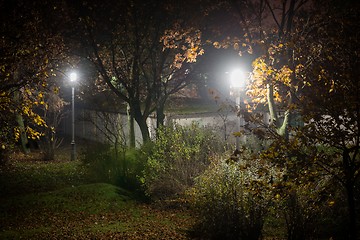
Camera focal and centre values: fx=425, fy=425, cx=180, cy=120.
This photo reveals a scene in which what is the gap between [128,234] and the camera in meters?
10.2

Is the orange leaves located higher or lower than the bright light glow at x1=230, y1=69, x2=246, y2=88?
higher

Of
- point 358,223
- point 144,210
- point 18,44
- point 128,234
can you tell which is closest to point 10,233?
point 128,234

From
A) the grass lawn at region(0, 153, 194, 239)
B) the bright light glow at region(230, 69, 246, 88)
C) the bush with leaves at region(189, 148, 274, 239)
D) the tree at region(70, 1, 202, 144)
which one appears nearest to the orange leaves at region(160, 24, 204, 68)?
the tree at region(70, 1, 202, 144)

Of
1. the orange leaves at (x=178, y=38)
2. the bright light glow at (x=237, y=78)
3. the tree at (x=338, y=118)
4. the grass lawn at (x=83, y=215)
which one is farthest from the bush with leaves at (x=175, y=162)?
the tree at (x=338, y=118)

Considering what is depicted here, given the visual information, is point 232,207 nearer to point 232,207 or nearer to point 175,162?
point 232,207

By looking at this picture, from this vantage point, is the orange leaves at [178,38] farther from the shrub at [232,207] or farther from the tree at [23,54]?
the shrub at [232,207]

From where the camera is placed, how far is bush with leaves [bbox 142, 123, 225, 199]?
14102mm

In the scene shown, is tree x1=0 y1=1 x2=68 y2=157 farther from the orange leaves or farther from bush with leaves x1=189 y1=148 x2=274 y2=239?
the orange leaves

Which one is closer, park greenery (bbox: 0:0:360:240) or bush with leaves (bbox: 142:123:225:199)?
park greenery (bbox: 0:0:360:240)

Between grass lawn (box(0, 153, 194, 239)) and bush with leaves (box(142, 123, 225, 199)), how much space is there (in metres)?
0.81

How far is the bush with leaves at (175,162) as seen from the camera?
14.1 meters

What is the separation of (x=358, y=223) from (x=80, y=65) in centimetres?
2108

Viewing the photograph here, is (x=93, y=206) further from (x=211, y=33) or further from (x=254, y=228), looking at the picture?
(x=211, y=33)

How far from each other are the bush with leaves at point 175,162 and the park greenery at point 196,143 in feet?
0.16
